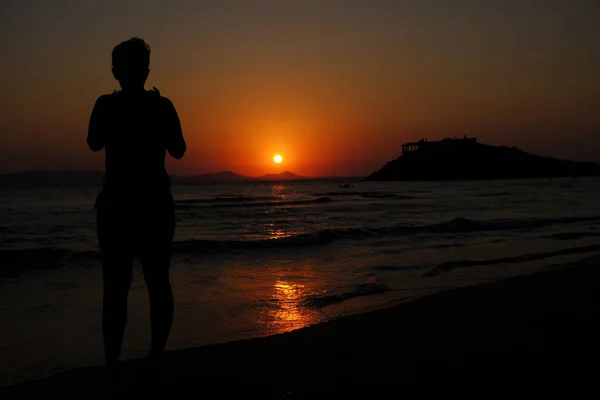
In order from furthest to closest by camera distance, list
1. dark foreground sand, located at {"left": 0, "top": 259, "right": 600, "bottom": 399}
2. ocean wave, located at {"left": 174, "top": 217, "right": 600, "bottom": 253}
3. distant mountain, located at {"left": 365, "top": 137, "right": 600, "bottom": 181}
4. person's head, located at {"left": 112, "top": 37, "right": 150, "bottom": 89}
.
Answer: distant mountain, located at {"left": 365, "top": 137, "right": 600, "bottom": 181} → ocean wave, located at {"left": 174, "top": 217, "right": 600, "bottom": 253} → person's head, located at {"left": 112, "top": 37, "right": 150, "bottom": 89} → dark foreground sand, located at {"left": 0, "top": 259, "right": 600, "bottom": 399}

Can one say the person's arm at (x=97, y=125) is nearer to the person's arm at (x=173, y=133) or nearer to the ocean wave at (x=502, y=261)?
the person's arm at (x=173, y=133)

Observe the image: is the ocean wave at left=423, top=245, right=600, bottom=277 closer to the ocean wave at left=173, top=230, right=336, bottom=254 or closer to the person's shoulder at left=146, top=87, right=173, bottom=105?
the ocean wave at left=173, top=230, right=336, bottom=254

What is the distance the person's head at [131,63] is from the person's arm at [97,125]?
0.66 feet

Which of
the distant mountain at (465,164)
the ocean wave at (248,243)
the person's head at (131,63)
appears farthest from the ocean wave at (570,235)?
the distant mountain at (465,164)

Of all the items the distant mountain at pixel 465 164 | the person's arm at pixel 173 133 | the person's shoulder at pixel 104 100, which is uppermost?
the distant mountain at pixel 465 164

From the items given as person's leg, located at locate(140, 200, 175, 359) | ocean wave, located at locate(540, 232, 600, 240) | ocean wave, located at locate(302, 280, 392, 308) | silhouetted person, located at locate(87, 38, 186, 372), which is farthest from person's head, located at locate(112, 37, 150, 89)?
ocean wave, located at locate(540, 232, 600, 240)

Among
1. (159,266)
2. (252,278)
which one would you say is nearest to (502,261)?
(252,278)

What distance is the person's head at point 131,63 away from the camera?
3367mm

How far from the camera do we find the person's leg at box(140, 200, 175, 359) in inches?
134

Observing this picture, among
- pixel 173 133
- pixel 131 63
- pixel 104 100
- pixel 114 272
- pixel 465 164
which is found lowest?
pixel 114 272

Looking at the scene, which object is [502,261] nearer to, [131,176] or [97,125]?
[131,176]

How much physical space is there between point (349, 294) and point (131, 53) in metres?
5.02

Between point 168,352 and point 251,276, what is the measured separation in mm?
5092

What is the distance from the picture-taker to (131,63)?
3.38m
